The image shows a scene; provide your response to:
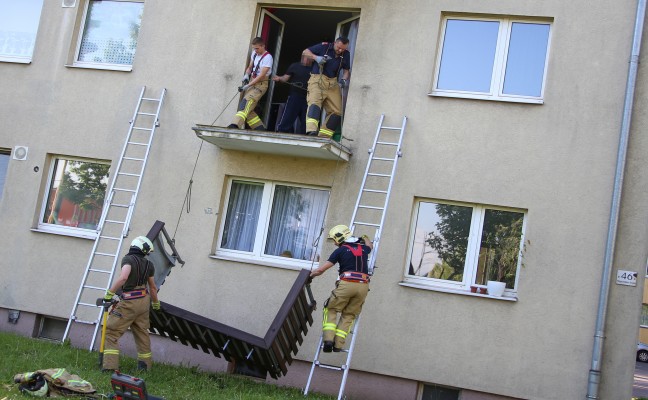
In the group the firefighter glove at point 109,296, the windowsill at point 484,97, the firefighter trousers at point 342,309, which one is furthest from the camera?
the windowsill at point 484,97

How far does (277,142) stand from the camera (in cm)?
1079

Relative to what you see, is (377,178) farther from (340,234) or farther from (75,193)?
(75,193)

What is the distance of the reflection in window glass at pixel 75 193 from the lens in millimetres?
12555

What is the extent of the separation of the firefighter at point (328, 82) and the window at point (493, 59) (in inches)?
52.7

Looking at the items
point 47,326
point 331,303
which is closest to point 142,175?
point 47,326

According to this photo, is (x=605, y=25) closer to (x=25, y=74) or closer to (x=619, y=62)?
(x=619, y=62)

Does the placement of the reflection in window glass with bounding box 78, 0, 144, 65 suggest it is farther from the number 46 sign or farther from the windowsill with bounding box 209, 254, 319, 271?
the number 46 sign

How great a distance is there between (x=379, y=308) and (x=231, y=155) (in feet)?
10.2

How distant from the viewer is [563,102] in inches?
425

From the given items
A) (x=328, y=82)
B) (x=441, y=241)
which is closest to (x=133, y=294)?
(x=328, y=82)

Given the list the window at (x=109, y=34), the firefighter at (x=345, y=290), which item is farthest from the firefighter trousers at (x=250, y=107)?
the firefighter at (x=345, y=290)

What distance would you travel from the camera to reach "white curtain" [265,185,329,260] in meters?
11.7

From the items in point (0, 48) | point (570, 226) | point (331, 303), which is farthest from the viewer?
point (0, 48)

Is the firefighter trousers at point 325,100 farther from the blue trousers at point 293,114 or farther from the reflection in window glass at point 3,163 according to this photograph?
the reflection in window glass at point 3,163
